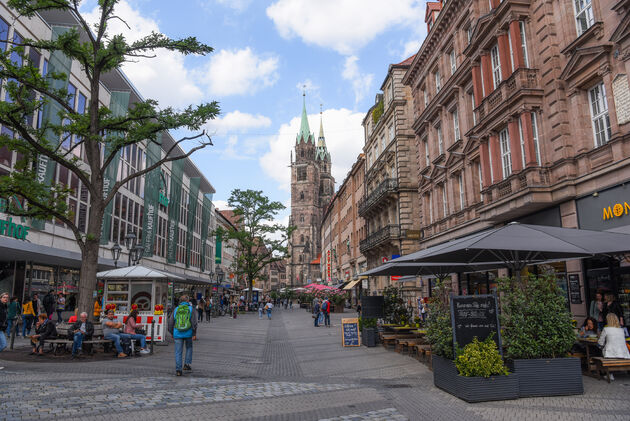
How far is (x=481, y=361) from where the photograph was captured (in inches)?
282

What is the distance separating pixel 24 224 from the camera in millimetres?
20219

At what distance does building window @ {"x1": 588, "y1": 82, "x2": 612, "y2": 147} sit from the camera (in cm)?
1311

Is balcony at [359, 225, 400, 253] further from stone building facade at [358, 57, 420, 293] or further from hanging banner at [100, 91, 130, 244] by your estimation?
hanging banner at [100, 91, 130, 244]

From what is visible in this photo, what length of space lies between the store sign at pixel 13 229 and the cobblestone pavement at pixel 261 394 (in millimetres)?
9231

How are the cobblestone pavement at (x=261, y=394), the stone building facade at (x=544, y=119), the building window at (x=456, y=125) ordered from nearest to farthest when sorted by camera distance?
the cobblestone pavement at (x=261, y=394) < the stone building facade at (x=544, y=119) < the building window at (x=456, y=125)

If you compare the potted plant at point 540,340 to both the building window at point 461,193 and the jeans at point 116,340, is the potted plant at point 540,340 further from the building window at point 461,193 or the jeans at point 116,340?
the building window at point 461,193

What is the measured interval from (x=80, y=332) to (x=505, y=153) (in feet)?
50.9

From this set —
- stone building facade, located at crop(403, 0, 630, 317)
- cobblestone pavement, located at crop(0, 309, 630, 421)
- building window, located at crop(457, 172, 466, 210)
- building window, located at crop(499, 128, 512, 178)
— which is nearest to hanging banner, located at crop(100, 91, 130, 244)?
cobblestone pavement, located at crop(0, 309, 630, 421)

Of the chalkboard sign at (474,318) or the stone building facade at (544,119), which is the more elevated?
the stone building facade at (544,119)

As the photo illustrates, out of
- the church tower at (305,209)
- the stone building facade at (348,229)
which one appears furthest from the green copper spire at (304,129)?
the stone building facade at (348,229)

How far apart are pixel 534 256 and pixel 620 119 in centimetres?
541

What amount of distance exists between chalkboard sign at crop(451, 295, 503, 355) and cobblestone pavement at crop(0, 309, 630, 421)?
1.05 metres

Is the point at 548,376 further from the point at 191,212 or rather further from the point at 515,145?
the point at 191,212

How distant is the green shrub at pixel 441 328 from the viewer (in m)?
7.91
